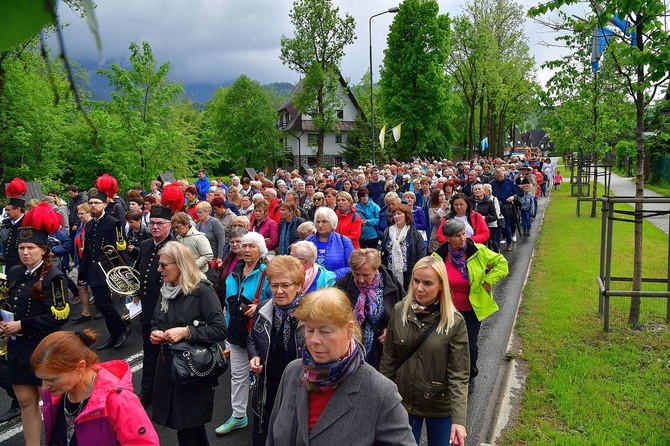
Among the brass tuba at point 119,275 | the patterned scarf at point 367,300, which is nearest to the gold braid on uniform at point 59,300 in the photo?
the brass tuba at point 119,275

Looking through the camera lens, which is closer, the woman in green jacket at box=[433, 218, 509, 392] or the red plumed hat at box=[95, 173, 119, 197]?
the woman in green jacket at box=[433, 218, 509, 392]

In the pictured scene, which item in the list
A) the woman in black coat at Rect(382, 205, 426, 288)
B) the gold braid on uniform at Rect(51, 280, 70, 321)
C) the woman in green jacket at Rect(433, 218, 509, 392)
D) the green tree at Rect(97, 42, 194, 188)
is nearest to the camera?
the gold braid on uniform at Rect(51, 280, 70, 321)

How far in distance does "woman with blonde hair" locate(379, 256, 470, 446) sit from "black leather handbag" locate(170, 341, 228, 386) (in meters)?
1.30

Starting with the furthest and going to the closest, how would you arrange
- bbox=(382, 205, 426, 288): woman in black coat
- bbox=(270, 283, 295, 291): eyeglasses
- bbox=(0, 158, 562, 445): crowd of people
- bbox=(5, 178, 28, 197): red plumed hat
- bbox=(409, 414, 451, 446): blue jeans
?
bbox=(5, 178, 28, 197): red plumed hat, bbox=(382, 205, 426, 288): woman in black coat, bbox=(270, 283, 295, 291): eyeglasses, bbox=(409, 414, 451, 446): blue jeans, bbox=(0, 158, 562, 445): crowd of people

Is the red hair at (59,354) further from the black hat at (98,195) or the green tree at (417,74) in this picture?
the green tree at (417,74)

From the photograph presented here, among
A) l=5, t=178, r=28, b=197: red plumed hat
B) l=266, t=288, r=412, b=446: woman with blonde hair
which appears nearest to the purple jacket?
l=266, t=288, r=412, b=446: woman with blonde hair

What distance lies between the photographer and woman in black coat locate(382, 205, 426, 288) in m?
6.57

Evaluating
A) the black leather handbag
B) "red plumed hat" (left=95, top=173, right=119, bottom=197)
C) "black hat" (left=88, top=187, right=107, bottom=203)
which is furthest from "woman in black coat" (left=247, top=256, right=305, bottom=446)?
"red plumed hat" (left=95, top=173, right=119, bottom=197)

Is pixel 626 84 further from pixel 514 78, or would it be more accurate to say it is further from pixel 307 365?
pixel 514 78

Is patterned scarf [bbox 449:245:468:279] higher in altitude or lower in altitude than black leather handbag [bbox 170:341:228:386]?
higher

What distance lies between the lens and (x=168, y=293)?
409cm

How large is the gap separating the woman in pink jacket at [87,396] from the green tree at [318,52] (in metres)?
36.8

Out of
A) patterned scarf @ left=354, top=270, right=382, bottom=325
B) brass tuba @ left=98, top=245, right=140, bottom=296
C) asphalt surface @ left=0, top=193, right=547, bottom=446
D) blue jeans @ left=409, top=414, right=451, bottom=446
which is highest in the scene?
patterned scarf @ left=354, top=270, right=382, bottom=325

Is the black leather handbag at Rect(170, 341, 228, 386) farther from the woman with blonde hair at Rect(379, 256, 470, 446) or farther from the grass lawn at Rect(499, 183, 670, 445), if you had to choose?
the grass lawn at Rect(499, 183, 670, 445)
